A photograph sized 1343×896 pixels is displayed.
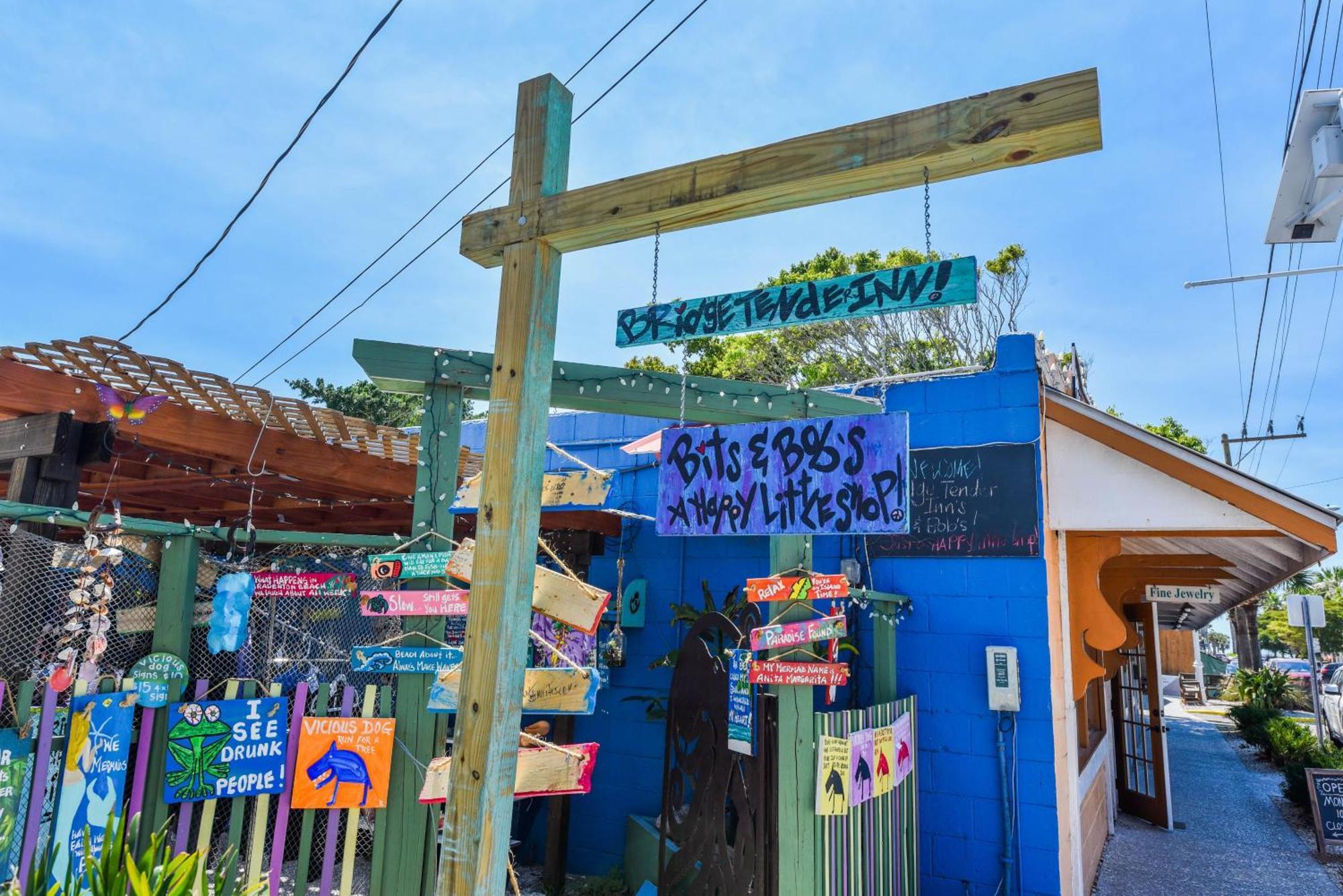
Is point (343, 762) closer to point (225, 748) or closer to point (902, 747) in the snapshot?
point (225, 748)

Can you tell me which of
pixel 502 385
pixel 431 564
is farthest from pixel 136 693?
pixel 502 385

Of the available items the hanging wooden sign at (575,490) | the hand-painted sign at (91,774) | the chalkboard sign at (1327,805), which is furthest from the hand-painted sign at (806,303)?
the chalkboard sign at (1327,805)

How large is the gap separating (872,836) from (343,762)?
2.71 metres

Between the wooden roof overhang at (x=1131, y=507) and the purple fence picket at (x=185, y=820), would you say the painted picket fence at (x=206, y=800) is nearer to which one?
the purple fence picket at (x=185, y=820)

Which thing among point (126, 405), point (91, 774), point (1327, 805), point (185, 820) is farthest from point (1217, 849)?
point (126, 405)

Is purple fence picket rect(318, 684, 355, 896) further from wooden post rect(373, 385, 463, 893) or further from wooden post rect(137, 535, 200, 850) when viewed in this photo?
wooden post rect(137, 535, 200, 850)

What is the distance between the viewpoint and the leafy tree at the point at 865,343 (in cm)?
Answer: 1612

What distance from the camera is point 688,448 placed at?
10.2ft

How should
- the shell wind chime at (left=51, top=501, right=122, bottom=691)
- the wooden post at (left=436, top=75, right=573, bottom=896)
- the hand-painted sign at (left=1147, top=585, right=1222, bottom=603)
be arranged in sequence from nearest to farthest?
the wooden post at (left=436, top=75, right=573, bottom=896) → the shell wind chime at (left=51, top=501, right=122, bottom=691) → the hand-painted sign at (left=1147, top=585, right=1222, bottom=603)

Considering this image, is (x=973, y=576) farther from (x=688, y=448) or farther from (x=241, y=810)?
(x=241, y=810)

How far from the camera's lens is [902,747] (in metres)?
4.73

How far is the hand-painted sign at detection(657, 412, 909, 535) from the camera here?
2.81m

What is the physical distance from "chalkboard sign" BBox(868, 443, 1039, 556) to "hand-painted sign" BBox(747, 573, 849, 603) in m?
1.97

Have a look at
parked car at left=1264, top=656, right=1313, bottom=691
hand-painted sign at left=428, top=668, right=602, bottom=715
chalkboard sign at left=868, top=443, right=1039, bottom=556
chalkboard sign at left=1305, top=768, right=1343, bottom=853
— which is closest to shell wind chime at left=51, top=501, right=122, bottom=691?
hand-painted sign at left=428, top=668, right=602, bottom=715
